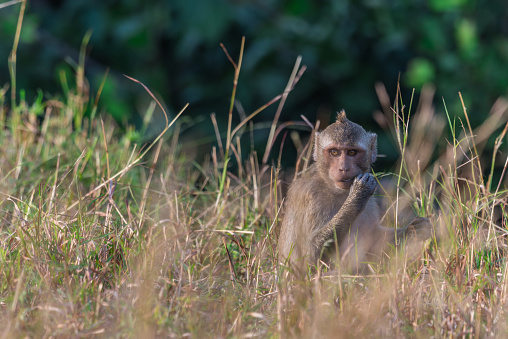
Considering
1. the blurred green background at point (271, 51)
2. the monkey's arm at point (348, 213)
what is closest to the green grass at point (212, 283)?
the monkey's arm at point (348, 213)

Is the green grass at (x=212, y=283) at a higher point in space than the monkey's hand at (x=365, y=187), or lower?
lower

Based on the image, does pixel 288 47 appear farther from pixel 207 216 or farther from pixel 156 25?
pixel 207 216

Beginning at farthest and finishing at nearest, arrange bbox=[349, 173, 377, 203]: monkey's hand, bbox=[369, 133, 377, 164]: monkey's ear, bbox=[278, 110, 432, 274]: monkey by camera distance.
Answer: bbox=[369, 133, 377, 164]: monkey's ear, bbox=[278, 110, 432, 274]: monkey, bbox=[349, 173, 377, 203]: monkey's hand

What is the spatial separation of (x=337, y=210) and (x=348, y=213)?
34cm

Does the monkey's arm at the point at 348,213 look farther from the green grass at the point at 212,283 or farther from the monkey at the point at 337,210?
the green grass at the point at 212,283

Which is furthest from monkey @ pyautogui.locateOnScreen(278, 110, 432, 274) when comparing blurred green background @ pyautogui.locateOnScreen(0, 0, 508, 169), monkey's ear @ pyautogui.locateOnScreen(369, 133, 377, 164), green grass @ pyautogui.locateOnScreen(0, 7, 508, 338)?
blurred green background @ pyautogui.locateOnScreen(0, 0, 508, 169)

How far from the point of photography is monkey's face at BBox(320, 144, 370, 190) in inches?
171

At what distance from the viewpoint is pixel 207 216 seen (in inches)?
196

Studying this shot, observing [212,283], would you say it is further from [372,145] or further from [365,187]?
[372,145]

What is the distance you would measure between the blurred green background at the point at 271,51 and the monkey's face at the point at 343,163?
3.70 meters

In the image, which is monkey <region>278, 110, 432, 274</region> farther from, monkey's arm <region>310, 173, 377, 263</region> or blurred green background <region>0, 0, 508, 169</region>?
blurred green background <region>0, 0, 508, 169</region>

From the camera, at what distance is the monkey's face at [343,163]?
436 cm

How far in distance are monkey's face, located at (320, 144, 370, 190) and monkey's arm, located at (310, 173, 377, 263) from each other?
6.1 inches

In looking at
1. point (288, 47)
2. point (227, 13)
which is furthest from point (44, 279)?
point (288, 47)
